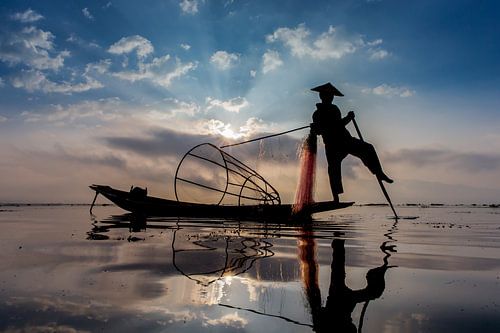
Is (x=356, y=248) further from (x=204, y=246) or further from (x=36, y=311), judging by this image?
(x=36, y=311)

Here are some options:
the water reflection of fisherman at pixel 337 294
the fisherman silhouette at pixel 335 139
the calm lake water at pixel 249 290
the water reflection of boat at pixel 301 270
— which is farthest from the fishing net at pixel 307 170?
the water reflection of fisherman at pixel 337 294

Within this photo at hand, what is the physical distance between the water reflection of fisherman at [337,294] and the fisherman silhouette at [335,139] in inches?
323

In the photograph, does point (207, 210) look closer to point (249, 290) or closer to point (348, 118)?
point (348, 118)

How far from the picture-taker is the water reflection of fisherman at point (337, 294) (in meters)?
3.44

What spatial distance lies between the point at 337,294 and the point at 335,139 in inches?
429

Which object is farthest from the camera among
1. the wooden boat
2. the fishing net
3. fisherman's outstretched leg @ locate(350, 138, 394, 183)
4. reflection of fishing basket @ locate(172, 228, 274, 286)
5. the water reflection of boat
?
the wooden boat

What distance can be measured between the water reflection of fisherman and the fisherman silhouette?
8196mm

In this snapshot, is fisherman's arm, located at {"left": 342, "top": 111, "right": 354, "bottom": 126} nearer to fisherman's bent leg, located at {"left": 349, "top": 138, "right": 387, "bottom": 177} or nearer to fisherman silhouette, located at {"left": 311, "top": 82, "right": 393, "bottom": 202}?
fisherman silhouette, located at {"left": 311, "top": 82, "right": 393, "bottom": 202}

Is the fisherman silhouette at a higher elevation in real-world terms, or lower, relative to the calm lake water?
higher

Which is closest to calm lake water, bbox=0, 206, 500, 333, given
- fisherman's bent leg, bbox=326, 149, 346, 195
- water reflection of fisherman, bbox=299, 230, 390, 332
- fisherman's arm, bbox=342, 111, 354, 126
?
water reflection of fisherman, bbox=299, 230, 390, 332

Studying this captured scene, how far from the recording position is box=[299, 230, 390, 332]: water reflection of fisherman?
344cm

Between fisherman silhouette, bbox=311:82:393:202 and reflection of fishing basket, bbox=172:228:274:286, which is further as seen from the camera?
fisherman silhouette, bbox=311:82:393:202

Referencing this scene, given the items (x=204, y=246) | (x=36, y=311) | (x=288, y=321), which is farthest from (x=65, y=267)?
(x=288, y=321)

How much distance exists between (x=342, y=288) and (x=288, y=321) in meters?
1.52
